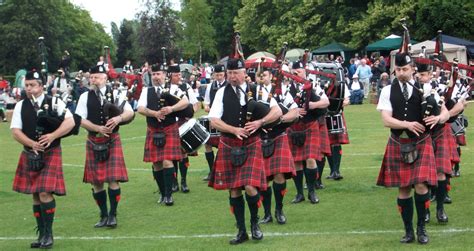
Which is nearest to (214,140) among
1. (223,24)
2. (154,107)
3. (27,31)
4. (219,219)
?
(154,107)

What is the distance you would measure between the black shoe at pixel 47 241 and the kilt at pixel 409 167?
303 cm

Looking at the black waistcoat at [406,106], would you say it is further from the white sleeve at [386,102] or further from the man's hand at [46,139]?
the man's hand at [46,139]

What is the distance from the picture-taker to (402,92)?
6883mm

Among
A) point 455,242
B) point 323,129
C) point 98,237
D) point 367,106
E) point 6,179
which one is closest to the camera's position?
point 455,242

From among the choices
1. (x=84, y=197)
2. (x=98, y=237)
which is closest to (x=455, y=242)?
(x=98, y=237)

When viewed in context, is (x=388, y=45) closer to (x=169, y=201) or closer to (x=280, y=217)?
(x=169, y=201)

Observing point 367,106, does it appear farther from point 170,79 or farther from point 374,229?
point 374,229

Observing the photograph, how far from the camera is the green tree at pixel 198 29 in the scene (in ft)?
181

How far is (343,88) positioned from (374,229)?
10.3 feet

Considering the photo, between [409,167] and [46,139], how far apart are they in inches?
126

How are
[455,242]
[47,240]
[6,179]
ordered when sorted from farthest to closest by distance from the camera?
[6,179], [47,240], [455,242]

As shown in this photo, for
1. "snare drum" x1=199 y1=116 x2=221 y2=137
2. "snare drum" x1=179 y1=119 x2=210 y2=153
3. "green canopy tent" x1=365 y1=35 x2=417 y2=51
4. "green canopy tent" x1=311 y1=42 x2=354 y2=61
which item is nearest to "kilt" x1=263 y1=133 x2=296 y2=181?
"snare drum" x1=179 y1=119 x2=210 y2=153

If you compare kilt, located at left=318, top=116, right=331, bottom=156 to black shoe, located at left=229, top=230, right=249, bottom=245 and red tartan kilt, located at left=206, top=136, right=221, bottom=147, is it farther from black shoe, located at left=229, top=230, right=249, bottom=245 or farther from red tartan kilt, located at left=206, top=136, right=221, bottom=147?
black shoe, located at left=229, top=230, right=249, bottom=245

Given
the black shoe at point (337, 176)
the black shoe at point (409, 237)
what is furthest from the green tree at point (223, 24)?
the black shoe at point (409, 237)
